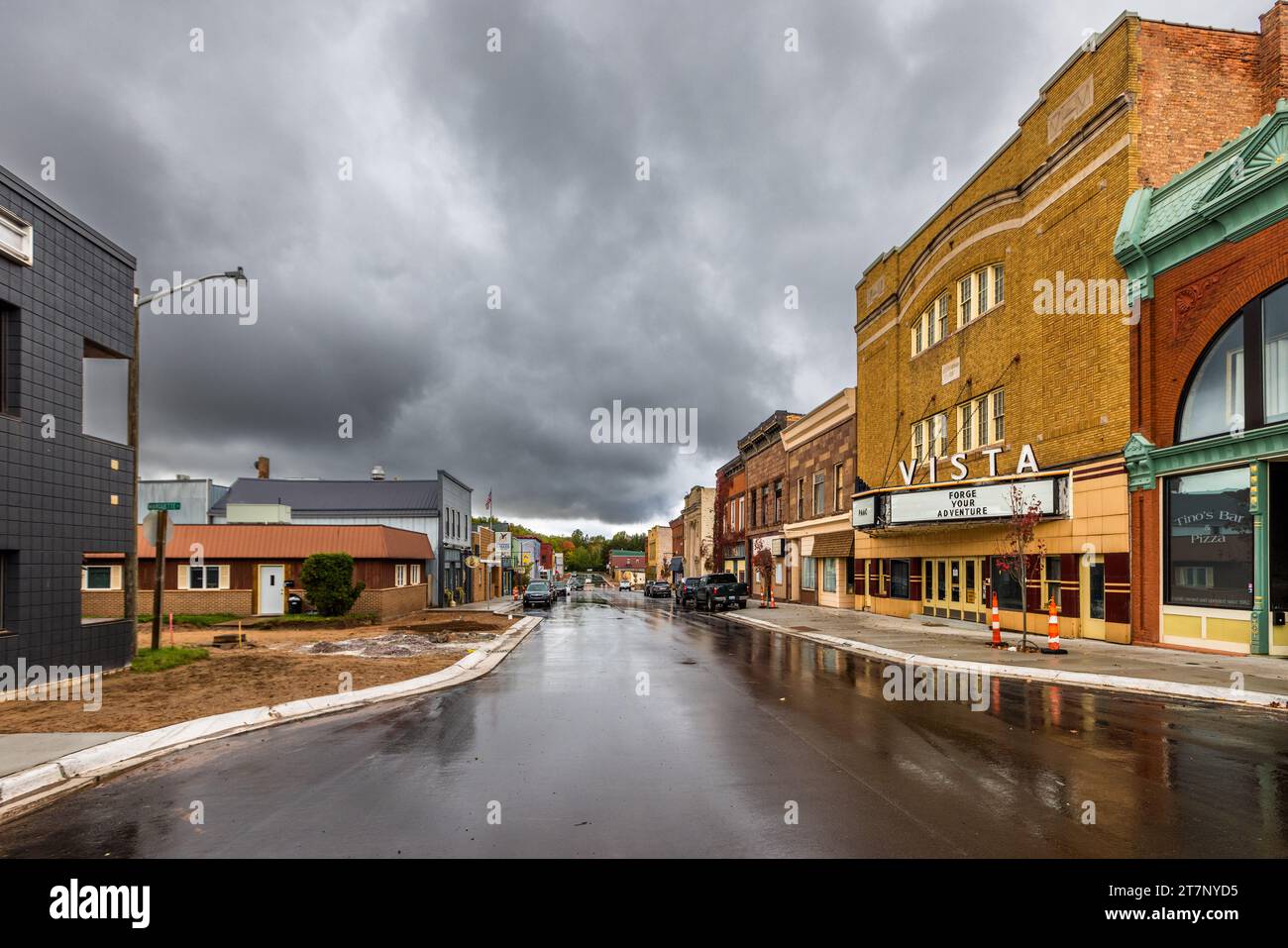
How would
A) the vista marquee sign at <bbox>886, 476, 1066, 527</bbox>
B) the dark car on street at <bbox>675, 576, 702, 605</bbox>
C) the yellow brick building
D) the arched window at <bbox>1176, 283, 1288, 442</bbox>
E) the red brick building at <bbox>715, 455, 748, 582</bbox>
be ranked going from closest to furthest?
the arched window at <bbox>1176, 283, 1288, 442</bbox> → the yellow brick building → the vista marquee sign at <bbox>886, 476, 1066, 527</bbox> → the dark car on street at <bbox>675, 576, 702, 605</bbox> → the red brick building at <bbox>715, 455, 748, 582</bbox>

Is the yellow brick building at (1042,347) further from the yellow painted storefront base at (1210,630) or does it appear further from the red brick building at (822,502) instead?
the red brick building at (822,502)

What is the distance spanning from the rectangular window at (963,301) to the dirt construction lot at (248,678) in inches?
828

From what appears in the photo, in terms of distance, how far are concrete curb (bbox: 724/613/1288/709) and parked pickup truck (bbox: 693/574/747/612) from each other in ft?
63.6

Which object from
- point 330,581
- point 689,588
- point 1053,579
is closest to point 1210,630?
point 1053,579

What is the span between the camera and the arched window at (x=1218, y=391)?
16203 millimetres

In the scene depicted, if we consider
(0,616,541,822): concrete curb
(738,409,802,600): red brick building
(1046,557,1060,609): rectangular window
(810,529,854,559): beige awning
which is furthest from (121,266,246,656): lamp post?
(738,409,802,600): red brick building

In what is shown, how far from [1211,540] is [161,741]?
20.8 m

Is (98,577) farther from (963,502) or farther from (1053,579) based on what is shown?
(1053,579)

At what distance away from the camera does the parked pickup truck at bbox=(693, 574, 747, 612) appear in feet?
130

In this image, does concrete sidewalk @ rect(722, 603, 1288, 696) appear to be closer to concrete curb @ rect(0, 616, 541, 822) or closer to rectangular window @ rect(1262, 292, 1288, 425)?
rectangular window @ rect(1262, 292, 1288, 425)

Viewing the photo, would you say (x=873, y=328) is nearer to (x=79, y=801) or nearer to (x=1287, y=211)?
(x=1287, y=211)

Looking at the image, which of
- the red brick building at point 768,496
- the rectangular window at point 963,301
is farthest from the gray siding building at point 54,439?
the red brick building at point 768,496

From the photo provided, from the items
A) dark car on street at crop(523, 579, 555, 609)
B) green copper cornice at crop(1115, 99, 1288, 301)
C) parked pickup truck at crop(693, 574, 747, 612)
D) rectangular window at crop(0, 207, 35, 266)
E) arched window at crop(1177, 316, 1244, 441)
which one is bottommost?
dark car on street at crop(523, 579, 555, 609)
